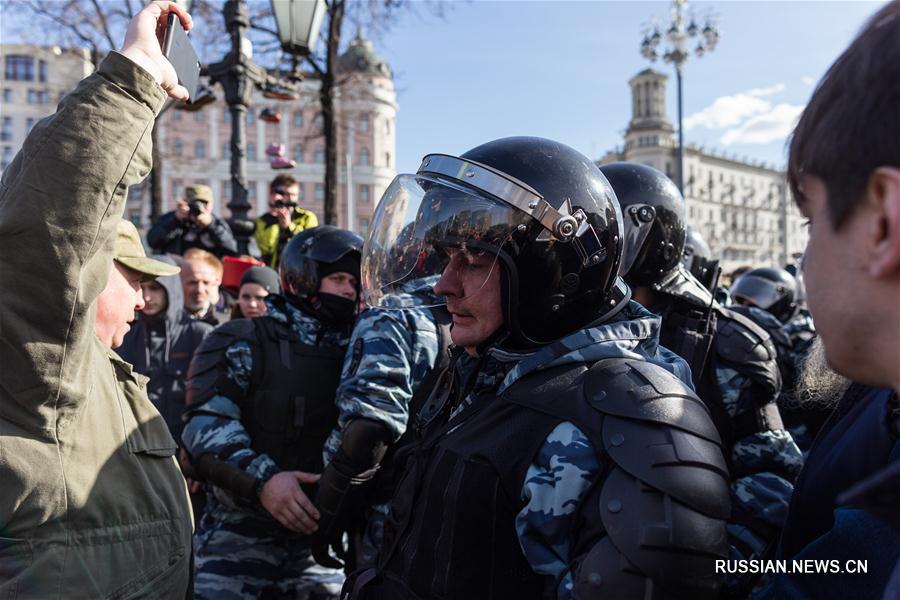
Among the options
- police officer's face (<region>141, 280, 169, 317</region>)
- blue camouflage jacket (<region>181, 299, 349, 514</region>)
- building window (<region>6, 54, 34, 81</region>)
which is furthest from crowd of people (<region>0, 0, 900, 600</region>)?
building window (<region>6, 54, 34, 81</region>)

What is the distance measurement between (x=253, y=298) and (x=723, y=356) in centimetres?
324

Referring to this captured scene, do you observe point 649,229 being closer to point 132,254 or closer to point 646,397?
point 646,397

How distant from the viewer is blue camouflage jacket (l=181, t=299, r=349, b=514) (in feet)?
9.69

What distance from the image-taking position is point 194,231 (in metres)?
6.58

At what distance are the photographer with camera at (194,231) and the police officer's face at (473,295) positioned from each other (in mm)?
5151

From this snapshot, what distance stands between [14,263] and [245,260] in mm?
5026

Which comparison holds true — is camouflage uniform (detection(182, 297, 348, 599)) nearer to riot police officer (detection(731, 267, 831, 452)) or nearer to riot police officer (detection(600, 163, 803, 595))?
riot police officer (detection(600, 163, 803, 595))

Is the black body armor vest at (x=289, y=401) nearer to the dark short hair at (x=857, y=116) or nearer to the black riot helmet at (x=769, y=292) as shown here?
the dark short hair at (x=857, y=116)

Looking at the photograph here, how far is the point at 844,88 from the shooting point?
0.92 meters

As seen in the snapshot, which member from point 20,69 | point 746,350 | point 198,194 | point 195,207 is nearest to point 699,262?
point 746,350

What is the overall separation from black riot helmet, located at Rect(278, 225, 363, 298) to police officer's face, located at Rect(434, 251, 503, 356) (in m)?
1.67

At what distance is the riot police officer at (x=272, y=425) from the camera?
9.64 ft

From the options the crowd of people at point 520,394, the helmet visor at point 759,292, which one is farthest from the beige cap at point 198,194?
the helmet visor at point 759,292

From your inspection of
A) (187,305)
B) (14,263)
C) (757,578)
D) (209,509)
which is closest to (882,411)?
(757,578)
